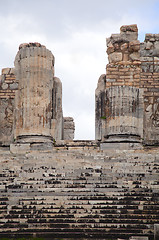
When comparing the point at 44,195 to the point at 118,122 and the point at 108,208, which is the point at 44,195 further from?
the point at 118,122

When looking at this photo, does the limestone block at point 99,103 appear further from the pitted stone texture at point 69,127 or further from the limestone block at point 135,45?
the pitted stone texture at point 69,127

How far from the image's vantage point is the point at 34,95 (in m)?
13.3

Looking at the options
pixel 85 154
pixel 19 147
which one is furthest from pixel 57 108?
pixel 85 154

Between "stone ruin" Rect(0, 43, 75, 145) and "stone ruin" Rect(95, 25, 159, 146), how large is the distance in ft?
5.47

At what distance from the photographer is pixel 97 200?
28.0 ft

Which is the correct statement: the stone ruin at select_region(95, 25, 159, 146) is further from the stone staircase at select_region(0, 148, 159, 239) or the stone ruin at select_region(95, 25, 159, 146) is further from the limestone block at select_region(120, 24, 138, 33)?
the stone staircase at select_region(0, 148, 159, 239)

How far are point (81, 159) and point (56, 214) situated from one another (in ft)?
8.82

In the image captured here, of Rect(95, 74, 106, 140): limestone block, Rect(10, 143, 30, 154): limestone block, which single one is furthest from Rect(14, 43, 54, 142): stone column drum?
Rect(95, 74, 106, 140): limestone block

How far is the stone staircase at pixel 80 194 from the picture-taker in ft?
25.5

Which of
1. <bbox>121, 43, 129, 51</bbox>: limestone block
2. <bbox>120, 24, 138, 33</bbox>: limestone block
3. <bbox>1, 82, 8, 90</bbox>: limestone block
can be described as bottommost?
<bbox>1, 82, 8, 90</bbox>: limestone block

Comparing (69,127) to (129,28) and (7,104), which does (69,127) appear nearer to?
(7,104)

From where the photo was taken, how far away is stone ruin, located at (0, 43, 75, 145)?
13258 millimetres

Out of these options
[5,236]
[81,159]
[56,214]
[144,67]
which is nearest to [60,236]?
[56,214]

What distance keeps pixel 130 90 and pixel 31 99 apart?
3545 mm
